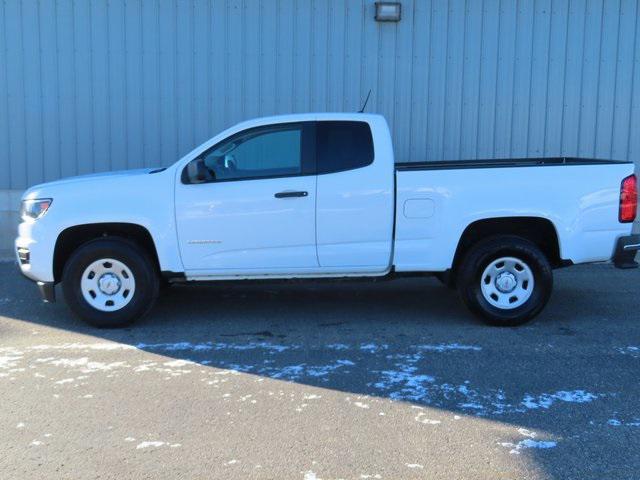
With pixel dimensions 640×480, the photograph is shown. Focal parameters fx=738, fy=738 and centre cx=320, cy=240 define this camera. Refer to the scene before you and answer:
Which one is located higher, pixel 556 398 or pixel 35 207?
pixel 35 207

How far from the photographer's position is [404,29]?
35.9ft

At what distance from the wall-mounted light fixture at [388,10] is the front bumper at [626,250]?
5392 millimetres

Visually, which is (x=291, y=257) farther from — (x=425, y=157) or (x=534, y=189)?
(x=425, y=157)

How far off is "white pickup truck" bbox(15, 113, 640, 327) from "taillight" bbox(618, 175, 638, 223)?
0.01m

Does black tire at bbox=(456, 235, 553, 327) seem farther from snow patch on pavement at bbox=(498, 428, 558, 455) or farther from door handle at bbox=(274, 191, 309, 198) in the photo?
snow patch on pavement at bbox=(498, 428, 558, 455)

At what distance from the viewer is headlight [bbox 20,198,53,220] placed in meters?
6.68

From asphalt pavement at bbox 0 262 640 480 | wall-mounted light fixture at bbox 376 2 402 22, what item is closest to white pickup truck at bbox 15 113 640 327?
asphalt pavement at bbox 0 262 640 480

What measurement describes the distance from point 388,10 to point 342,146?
184 inches

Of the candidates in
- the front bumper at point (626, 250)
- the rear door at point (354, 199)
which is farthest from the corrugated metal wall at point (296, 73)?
the front bumper at point (626, 250)

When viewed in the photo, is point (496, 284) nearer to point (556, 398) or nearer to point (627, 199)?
point (627, 199)

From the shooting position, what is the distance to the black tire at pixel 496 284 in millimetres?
6777

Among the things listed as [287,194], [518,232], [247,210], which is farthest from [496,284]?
[247,210]

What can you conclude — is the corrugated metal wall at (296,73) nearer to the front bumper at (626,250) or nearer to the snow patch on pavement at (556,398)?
the front bumper at (626,250)

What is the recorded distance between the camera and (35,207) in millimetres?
6738
